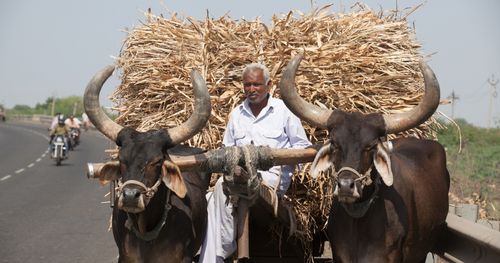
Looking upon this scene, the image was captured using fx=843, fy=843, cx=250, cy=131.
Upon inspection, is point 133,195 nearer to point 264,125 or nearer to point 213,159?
point 213,159

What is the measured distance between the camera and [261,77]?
671cm

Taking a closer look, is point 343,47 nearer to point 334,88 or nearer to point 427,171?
point 334,88

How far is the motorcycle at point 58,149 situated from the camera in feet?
86.1

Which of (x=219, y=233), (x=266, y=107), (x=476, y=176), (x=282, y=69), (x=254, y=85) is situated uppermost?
(x=282, y=69)

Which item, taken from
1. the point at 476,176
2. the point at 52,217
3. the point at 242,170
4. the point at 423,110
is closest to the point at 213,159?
the point at 242,170

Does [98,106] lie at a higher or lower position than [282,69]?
lower

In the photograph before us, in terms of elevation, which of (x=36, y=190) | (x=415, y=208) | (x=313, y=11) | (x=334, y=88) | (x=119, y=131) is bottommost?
(x=36, y=190)

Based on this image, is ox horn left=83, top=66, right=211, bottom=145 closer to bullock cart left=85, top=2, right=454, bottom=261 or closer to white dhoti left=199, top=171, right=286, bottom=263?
white dhoti left=199, top=171, right=286, bottom=263

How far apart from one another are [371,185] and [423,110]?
65 centimetres

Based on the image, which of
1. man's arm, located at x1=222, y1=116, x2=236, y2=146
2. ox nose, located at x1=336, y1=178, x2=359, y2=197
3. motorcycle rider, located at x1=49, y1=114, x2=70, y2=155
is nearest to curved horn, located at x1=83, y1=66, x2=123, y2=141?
man's arm, located at x1=222, y1=116, x2=236, y2=146

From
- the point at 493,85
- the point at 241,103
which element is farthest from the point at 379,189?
the point at 493,85

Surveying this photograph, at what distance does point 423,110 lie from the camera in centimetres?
589

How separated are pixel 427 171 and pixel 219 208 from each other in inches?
67.9

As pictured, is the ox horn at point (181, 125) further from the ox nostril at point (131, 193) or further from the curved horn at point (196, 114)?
the ox nostril at point (131, 193)
